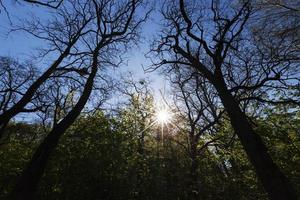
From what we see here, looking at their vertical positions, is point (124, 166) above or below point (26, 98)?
below

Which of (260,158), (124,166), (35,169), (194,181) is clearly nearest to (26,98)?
(35,169)

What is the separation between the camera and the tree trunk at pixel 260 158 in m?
5.29

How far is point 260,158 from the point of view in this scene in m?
5.95

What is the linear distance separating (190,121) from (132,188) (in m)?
9.28

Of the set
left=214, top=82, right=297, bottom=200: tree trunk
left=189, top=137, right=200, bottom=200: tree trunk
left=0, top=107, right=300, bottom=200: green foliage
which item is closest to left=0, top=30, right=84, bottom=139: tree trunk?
left=0, top=107, right=300, bottom=200: green foliage

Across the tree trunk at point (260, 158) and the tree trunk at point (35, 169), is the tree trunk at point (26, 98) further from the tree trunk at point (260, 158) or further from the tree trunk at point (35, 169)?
the tree trunk at point (260, 158)

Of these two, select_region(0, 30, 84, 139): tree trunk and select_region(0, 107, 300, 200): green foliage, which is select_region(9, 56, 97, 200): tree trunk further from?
select_region(0, 107, 300, 200): green foliage

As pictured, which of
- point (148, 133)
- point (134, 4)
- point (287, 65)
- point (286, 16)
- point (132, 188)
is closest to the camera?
point (286, 16)

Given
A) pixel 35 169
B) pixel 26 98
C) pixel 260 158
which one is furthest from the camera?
pixel 26 98

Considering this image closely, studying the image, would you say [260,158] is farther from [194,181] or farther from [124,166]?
[194,181]

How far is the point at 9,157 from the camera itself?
1004 centimetres

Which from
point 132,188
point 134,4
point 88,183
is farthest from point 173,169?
point 134,4

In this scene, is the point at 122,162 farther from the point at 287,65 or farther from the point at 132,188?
the point at 287,65

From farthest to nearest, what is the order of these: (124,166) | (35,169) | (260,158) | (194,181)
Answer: (194,181)
(124,166)
(35,169)
(260,158)
